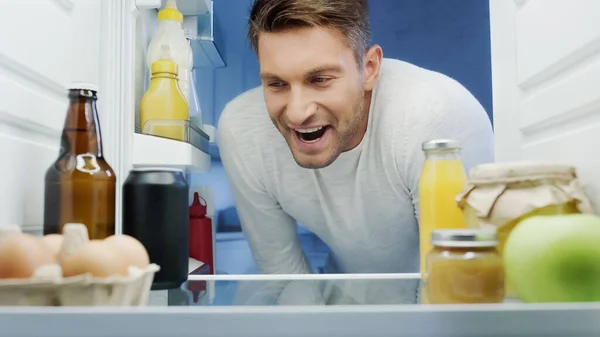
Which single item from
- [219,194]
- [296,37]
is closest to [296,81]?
[296,37]

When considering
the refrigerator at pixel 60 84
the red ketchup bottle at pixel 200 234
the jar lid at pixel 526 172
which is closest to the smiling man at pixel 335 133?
the red ketchup bottle at pixel 200 234

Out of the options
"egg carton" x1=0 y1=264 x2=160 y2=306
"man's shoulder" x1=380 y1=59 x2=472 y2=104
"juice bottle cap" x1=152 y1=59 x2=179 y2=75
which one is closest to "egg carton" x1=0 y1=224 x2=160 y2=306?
"egg carton" x1=0 y1=264 x2=160 y2=306

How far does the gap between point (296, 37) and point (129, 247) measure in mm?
970

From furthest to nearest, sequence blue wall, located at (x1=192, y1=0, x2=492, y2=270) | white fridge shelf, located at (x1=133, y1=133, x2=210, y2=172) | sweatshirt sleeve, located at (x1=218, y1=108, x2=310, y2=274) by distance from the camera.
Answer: blue wall, located at (x1=192, y1=0, x2=492, y2=270) < sweatshirt sleeve, located at (x1=218, y1=108, x2=310, y2=274) < white fridge shelf, located at (x1=133, y1=133, x2=210, y2=172)

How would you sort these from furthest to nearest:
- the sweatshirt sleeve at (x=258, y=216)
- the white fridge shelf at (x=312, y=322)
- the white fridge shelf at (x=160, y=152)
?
1. the sweatshirt sleeve at (x=258, y=216)
2. the white fridge shelf at (x=160, y=152)
3. the white fridge shelf at (x=312, y=322)

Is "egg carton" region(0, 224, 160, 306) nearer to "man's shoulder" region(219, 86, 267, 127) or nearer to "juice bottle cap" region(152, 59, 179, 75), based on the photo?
"juice bottle cap" region(152, 59, 179, 75)

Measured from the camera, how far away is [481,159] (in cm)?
141

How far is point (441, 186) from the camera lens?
778mm

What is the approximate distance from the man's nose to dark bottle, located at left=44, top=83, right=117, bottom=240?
73 centimetres

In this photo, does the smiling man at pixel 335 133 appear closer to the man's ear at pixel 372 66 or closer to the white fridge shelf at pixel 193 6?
the man's ear at pixel 372 66

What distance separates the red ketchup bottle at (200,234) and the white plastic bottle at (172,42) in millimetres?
346


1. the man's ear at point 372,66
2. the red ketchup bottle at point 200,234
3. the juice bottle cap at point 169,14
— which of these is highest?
the juice bottle cap at point 169,14

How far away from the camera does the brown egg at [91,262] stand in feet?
1.64

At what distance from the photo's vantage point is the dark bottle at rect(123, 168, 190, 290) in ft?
2.23
